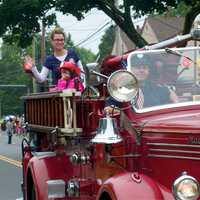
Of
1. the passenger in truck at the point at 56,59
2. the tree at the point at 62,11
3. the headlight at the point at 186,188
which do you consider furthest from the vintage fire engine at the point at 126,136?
the tree at the point at 62,11

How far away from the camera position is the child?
7414 millimetres

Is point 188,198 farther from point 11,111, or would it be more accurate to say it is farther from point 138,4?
point 11,111

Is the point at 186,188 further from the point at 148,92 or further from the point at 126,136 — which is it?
the point at 148,92

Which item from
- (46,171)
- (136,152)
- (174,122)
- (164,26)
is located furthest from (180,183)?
(164,26)

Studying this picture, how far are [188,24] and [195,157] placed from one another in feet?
51.2

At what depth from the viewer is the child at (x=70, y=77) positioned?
7414 millimetres

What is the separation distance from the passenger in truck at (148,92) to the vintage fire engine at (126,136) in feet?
0.10

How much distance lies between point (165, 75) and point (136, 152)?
0.74 m

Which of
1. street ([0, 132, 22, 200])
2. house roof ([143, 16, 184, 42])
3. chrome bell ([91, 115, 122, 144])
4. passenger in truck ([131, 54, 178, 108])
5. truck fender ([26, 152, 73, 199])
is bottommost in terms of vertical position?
street ([0, 132, 22, 200])

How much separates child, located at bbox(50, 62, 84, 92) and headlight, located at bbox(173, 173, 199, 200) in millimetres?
2630

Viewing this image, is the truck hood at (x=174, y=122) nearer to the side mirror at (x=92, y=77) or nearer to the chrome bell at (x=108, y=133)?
the chrome bell at (x=108, y=133)

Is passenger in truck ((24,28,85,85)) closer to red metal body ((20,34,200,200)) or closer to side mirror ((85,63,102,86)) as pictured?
red metal body ((20,34,200,200))

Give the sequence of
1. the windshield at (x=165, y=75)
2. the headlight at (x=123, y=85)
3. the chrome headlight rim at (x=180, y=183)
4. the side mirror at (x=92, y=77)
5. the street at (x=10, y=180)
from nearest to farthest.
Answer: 1. the chrome headlight rim at (x=180, y=183)
2. the headlight at (x=123, y=85)
3. the windshield at (x=165, y=75)
4. the side mirror at (x=92, y=77)
5. the street at (x=10, y=180)

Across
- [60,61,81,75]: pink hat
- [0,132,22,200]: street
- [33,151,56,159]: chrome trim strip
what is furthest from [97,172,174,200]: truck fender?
[0,132,22,200]: street
